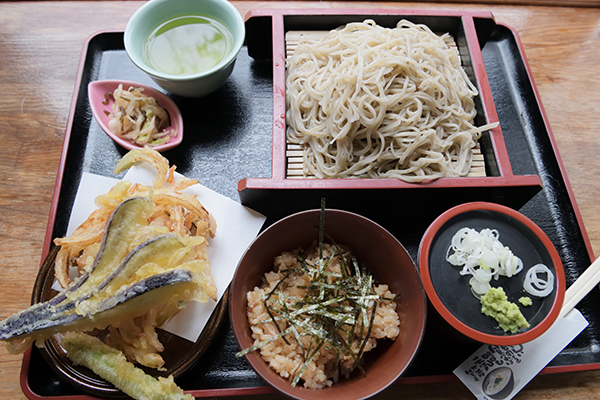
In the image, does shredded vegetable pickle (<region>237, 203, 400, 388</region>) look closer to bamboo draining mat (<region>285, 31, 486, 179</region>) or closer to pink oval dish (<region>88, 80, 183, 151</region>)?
bamboo draining mat (<region>285, 31, 486, 179</region>)

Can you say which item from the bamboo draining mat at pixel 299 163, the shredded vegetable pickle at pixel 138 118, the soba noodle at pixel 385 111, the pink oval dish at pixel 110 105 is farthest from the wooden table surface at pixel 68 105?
the soba noodle at pixel 385 111

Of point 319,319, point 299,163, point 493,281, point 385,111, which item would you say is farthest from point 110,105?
point 493,281

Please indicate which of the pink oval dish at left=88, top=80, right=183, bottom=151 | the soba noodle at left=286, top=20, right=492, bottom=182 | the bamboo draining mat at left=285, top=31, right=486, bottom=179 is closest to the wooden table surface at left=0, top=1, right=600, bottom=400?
the pink oval dish at left=88, top=80, right=183, bottom=151

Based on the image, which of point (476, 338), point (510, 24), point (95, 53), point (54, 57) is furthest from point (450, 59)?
point (54, 57)

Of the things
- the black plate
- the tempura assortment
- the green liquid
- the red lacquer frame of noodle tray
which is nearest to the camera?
the tempura assortment

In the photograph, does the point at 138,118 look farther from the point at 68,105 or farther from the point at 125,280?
the point at 125,280

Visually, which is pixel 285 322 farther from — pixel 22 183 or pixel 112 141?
pixel 22 183

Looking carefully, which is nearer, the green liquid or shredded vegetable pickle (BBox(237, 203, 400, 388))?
shredded vegetable pickle (BBox(237, 203, 400, 388))

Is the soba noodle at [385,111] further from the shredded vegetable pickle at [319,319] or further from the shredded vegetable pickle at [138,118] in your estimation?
the shredded vegetable pickle at [138,118]
